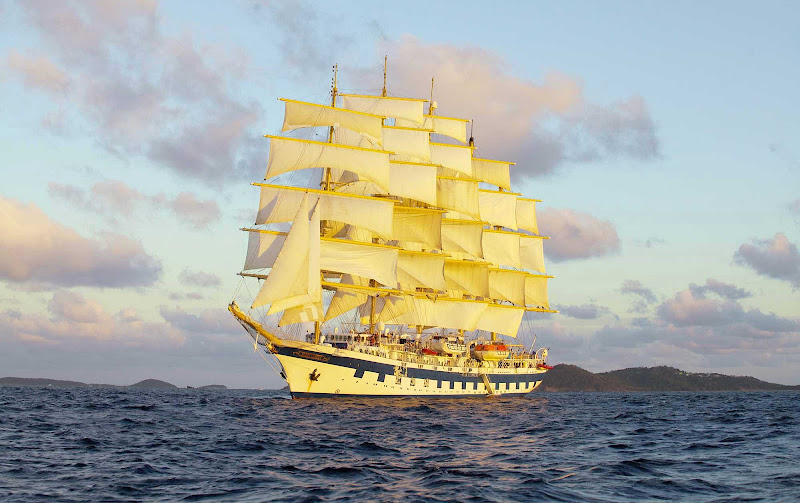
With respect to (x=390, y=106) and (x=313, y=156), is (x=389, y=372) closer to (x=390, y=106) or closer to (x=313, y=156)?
(x=313, y=156)

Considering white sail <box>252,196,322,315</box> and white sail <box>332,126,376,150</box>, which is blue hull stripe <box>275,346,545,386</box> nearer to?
white sail <box>252,196,322,315</box>

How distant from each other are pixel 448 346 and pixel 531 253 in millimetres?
28591

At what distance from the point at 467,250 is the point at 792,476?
7442 cm

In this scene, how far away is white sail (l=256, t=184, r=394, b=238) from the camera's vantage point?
76125 millimetres

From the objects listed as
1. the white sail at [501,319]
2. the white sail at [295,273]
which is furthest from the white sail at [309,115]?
the white sail at [501,319]

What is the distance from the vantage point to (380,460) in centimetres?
2888

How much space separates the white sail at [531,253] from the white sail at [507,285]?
10.7 feet

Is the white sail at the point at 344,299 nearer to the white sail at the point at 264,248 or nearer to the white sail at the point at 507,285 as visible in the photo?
the white sail at the point at 264,248

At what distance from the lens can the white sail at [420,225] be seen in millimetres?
90562

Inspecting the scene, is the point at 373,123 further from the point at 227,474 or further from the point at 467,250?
the point at 227,474

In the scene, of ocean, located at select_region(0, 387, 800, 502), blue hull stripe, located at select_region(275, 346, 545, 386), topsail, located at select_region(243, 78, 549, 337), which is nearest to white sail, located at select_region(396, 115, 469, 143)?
topsail, located at select_region(243, 78, 549, 337)

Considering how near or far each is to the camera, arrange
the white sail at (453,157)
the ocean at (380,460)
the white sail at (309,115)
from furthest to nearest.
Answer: the white sail at (453,157)
the white sail at (309,115)
the ocean at (380,460)

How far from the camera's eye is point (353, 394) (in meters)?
71.6

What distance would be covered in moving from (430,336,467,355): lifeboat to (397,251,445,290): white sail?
21.2ft
